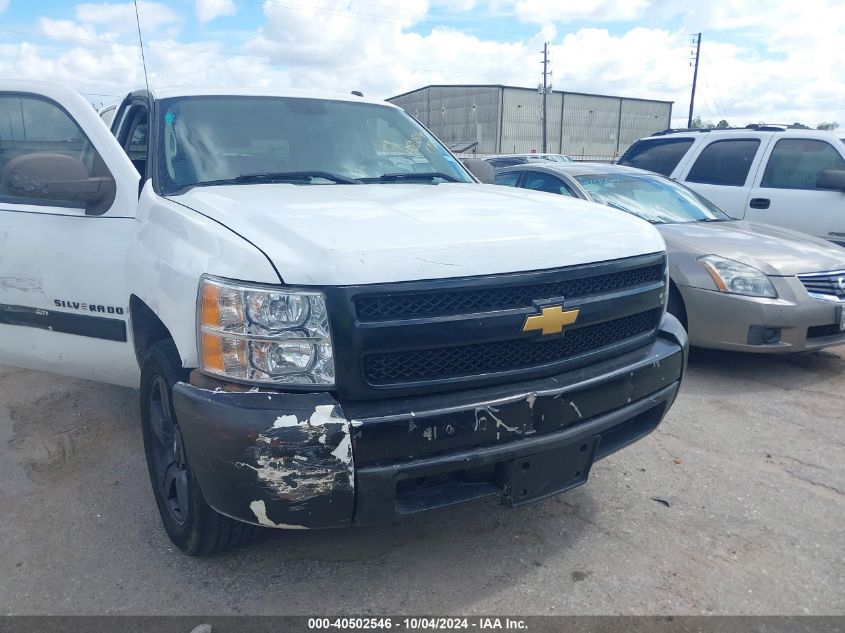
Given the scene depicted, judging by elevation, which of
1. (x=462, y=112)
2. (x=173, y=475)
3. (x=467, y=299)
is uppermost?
(x=462, y=112)

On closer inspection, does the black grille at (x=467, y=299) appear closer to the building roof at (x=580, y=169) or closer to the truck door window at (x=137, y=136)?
the truck door window at (x=137, y=136)

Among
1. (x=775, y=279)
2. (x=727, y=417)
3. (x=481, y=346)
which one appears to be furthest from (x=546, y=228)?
(x=775, y=279)

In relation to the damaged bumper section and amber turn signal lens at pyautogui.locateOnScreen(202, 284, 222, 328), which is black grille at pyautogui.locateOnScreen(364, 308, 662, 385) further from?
amber turn signal lens at pyautogui.locateOnScreen(202, 284, 222, 328)

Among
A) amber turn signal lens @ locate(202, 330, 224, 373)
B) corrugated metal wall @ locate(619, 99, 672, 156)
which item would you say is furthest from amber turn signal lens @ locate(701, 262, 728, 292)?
Result: corrugated metal wall @ locate(619, 99, 672, 156)

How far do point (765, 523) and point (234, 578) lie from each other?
2.27 meters

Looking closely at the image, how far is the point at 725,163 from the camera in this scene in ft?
25.7

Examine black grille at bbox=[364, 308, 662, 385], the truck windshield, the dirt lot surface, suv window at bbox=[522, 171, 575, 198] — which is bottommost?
the dirt lot surface

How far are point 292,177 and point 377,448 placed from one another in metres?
1.66

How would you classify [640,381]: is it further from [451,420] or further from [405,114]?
[405,114]

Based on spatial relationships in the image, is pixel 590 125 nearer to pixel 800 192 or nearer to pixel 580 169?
pixel 800 192

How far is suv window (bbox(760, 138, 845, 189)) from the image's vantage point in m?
7.33

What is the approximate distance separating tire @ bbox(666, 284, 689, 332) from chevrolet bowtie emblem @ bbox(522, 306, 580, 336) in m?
2.84

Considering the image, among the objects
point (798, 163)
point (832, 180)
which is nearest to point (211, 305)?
point (832, 180)

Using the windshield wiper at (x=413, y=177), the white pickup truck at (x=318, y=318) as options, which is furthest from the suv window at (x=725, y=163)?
the white pickup truck at (x=318, y=318)
